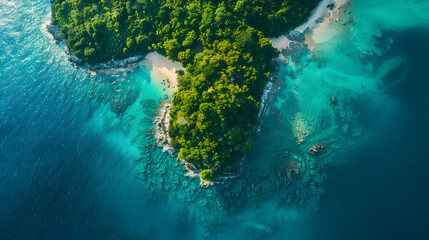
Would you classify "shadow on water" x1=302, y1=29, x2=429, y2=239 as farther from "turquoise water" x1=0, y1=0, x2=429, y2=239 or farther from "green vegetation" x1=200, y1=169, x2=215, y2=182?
"green vegetation" x1=200, y1=169, x2=215, y2=182

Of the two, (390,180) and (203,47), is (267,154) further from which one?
(203,47)

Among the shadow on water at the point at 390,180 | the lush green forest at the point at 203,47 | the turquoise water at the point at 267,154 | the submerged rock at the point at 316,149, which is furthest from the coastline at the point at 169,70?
the shadow on water at the point at 390,180

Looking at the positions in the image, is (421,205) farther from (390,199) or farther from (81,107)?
(81,107)

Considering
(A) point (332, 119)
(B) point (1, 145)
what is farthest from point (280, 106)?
(B) point (1, 145)

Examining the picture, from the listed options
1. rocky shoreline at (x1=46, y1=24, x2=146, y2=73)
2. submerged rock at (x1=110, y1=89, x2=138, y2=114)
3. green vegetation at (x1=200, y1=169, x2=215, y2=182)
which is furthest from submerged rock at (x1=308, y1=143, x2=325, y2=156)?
rocky shoreline at (x1=46, y1=24, x2=146, y2=73)

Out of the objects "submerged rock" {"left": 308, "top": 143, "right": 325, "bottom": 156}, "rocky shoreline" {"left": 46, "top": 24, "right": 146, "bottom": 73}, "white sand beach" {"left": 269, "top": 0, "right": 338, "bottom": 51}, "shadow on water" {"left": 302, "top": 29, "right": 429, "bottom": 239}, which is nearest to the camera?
"shadow on water" {"left": 302, "top": 29, "right": 429, "bottom": 239}

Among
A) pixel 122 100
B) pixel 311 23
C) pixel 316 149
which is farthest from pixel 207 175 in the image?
pixel 311 23

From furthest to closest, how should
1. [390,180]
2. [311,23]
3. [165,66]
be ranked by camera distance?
1. [165,66]
2. [311,23]
3. [390,180]
